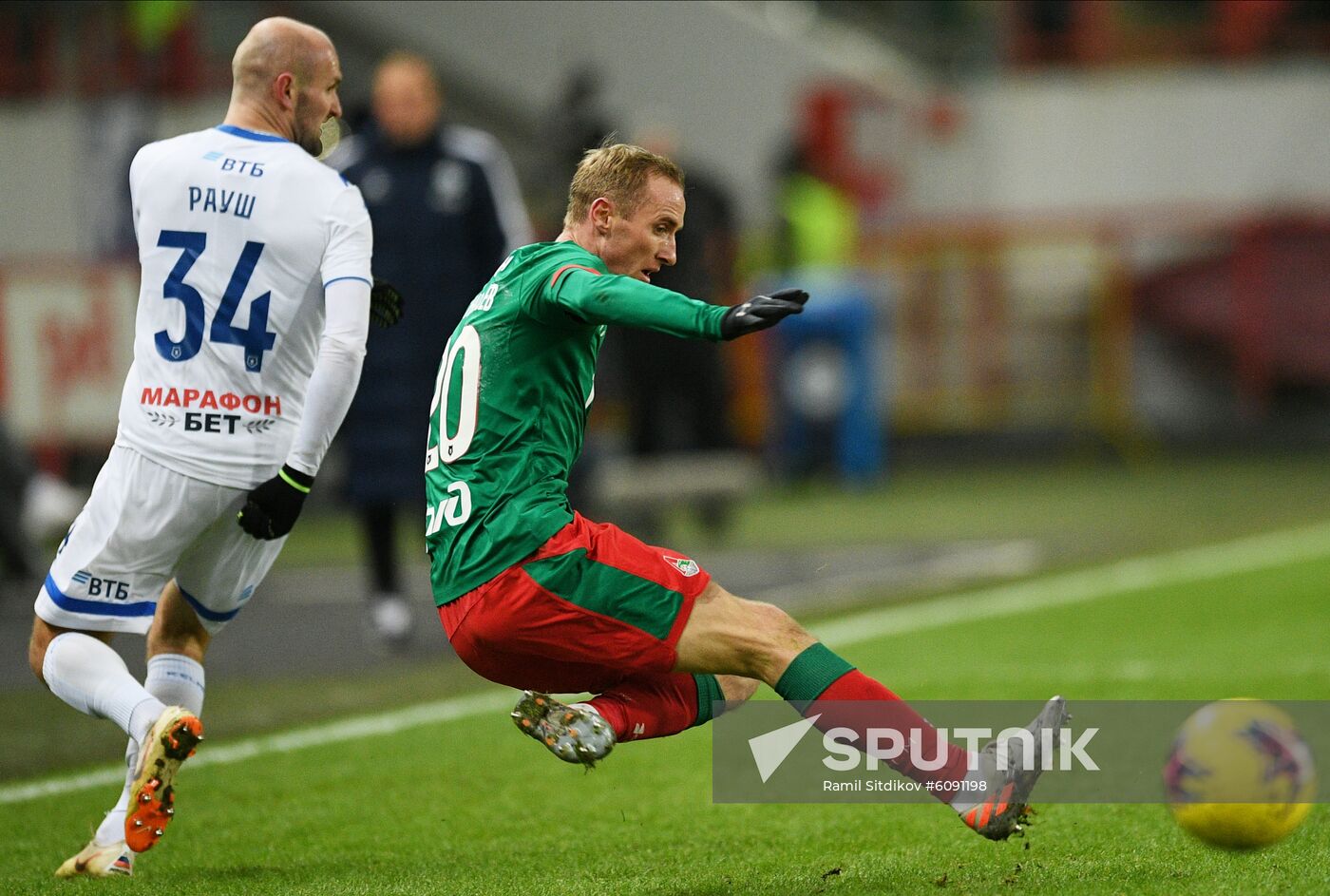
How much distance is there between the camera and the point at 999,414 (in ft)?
63.0

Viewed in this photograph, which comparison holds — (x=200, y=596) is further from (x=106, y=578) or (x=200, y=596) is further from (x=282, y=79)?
(x=282, y=79)

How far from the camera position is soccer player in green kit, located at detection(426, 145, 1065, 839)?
418 cm

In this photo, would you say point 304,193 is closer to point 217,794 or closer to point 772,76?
point 217,794

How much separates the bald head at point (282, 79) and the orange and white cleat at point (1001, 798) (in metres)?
2.34

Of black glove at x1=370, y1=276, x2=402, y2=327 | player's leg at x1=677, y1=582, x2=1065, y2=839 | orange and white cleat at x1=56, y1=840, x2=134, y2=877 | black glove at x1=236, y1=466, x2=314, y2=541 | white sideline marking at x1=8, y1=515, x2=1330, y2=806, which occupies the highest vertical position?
black glove at x1=370, y1=276, x2=402, y2=327

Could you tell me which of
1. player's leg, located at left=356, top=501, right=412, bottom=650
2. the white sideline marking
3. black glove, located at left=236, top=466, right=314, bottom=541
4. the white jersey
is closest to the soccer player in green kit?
black glove, located at left=236, top=466, right=314, bottom=541

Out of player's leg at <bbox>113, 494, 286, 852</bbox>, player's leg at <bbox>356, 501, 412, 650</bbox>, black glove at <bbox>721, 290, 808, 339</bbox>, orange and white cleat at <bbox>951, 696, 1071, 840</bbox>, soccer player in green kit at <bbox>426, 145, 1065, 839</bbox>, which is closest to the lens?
black glove at <bbox>721, 290, 808, 339</bbox>

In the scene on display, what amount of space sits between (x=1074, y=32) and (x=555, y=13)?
565cm

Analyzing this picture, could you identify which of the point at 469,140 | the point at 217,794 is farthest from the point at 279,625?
the point at 217,794

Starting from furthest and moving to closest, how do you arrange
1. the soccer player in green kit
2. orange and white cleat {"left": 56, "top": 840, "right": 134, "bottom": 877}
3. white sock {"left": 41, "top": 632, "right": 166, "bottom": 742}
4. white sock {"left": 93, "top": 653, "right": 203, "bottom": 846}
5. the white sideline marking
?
the white sideline marking, white sock {"left": 93, "top": 653, "right": 203, "bottom": 846}, orange and white cleat {"left": 56, "top": 840, "right": 134, "bottom": 877}, white sock {"left": 41, "top": 632, "right": 166, "bottom": 742}, the soccer player in green kit

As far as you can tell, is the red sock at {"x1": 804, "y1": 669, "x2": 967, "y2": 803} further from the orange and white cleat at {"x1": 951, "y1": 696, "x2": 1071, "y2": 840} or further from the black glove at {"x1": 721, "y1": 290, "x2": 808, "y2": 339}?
the black glove at {"x1": 721, "y1": 290, "x2": 808, "y2": 339}

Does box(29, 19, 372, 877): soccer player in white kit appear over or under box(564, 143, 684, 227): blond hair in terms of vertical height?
under

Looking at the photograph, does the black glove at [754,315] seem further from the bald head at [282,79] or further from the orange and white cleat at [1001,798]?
the bald head at [282,79]

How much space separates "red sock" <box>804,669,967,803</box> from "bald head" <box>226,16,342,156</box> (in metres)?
2.00
